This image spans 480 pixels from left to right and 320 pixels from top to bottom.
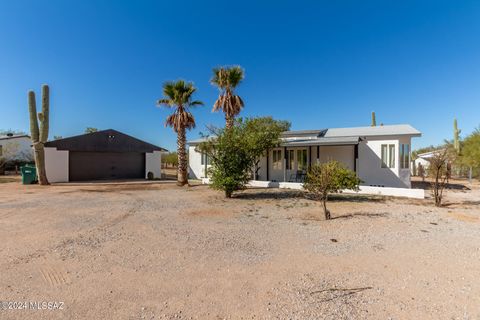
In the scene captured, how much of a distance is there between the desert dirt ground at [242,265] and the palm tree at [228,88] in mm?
10632

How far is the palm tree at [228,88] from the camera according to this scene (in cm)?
1688

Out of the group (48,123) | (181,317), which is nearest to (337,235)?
(181,317)

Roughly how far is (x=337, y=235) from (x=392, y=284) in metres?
2.42

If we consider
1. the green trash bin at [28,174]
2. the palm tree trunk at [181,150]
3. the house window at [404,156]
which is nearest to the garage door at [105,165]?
the green trash bin at [28,174]

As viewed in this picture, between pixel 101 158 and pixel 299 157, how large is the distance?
686 inches

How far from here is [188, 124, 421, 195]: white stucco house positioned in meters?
14.8

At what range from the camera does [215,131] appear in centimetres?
1217

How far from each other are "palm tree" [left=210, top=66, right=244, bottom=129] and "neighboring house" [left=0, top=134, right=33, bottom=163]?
2576 cm

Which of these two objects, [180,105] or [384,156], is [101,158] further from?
[384,156]

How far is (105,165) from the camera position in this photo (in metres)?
21.5

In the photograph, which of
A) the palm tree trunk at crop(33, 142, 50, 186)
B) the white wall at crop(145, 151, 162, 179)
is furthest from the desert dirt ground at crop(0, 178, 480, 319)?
the white wall at crop(145, 151, 162, 179)

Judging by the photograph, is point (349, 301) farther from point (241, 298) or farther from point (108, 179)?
point (108, 179)

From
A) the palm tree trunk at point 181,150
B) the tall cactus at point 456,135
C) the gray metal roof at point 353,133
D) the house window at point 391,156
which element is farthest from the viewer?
the tall cactus at point 456,135

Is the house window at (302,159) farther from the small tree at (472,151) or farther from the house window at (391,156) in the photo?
the small tree at (472,151)
